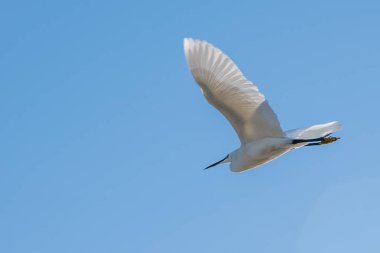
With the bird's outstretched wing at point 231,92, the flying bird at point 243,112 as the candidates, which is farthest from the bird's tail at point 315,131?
the bird's outstretched wing at point 231,92

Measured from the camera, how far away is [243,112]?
15766 mm

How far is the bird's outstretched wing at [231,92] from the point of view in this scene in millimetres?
14641

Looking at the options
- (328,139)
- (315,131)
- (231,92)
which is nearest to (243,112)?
(231,92)

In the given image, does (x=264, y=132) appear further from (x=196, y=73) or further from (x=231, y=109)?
(x=196, y=73)

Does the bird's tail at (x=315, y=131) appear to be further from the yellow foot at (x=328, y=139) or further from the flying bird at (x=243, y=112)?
the yellow foot at (x=328, y=139)

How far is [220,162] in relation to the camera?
18.1m

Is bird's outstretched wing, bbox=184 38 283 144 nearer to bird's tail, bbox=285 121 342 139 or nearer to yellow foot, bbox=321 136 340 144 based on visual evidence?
bird's tail, bbox=285 121 342 139

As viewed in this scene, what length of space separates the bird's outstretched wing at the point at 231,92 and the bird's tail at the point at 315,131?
1.19 ft

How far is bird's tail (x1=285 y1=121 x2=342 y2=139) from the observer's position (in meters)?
16.0

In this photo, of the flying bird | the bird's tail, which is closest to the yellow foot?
the flying bird

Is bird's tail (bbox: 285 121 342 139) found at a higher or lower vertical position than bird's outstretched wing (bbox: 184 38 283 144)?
lower

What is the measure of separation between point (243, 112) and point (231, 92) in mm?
741

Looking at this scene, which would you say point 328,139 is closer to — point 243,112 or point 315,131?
point 315,131

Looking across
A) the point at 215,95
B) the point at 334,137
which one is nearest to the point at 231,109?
the point at 215,95
